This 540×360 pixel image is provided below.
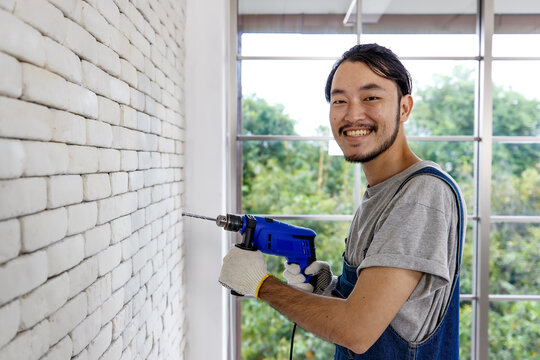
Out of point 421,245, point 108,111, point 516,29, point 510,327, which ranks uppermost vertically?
point 516,29

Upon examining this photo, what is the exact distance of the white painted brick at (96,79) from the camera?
1.14 meters

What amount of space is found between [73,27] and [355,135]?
2.99ft

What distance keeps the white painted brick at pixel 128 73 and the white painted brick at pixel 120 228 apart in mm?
433

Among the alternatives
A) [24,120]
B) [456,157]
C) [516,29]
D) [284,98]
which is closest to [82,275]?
[24,120]

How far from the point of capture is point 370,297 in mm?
1236

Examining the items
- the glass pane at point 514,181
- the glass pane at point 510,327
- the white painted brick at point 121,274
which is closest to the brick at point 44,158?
the white painted brick at point 121,274

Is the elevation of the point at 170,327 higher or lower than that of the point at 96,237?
lower

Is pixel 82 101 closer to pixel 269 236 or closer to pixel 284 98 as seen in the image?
pixel 269 236

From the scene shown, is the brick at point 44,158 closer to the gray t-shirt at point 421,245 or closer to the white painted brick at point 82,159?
the white painted brick at point 82,159

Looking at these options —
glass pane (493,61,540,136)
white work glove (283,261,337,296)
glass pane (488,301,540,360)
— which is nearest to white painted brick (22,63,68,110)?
white work glove (283,261,337,296)

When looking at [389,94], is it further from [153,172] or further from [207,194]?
[207,194]

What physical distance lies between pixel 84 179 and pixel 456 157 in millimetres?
2262

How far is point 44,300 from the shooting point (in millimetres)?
930

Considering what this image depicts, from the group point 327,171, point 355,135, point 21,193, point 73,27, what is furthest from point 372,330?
point 327,171
